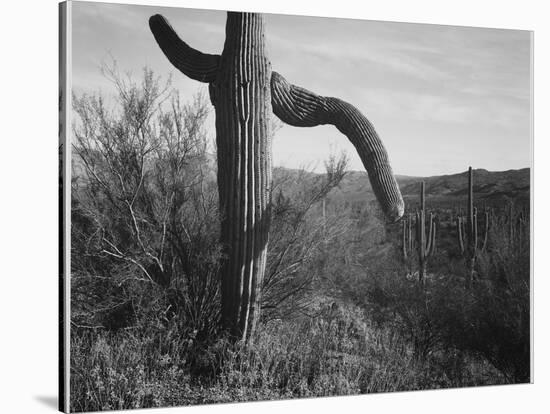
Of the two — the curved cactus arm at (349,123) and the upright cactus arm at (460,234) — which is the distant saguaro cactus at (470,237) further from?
the curved cactus arm at (349,123)

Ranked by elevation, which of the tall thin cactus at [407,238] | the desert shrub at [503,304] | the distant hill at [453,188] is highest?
the distant hill at [453,188]

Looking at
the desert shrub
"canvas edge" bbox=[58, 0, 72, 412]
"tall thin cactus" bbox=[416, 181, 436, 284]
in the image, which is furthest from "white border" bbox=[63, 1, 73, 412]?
the desert shrub

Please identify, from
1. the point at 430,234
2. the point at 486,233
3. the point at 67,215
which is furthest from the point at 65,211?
the point at 486,233

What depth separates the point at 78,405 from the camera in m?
8.66

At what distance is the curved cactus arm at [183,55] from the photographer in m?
9.12

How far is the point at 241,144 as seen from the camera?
935 cm

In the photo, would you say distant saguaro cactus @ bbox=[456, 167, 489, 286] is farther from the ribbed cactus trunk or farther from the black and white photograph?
the ribbed cactus trunk

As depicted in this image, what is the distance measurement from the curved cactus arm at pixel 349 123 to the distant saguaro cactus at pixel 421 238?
248mm

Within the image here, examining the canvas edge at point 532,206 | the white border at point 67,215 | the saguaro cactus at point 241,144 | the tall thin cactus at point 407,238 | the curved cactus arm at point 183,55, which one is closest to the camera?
the white border at point 67,215

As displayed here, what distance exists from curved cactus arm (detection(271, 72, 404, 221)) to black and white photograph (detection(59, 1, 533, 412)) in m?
0.02

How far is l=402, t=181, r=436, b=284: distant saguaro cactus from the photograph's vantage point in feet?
33.5

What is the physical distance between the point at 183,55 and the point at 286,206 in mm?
1642

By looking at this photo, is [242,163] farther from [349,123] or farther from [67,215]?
[67,215]

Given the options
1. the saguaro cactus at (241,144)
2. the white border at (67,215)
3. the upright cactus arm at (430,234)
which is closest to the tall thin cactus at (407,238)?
the upright cactus arm at (430,234)
